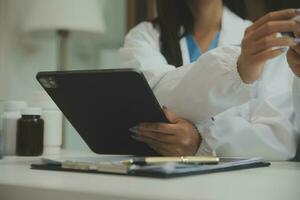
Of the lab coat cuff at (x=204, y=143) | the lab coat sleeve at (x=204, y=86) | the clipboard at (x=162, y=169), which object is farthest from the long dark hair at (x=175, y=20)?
the clipboard at (x=162, y=169)

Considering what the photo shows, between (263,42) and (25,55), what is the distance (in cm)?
108

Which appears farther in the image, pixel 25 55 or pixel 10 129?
pixel 25 55

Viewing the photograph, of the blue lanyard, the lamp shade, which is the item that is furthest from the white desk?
the lamp shade

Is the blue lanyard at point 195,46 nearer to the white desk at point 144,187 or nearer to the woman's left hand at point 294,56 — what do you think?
the woman's left hand at point 294,56

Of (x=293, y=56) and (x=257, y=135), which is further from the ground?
(x=293, y=56)

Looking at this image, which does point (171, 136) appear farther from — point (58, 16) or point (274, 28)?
point (58, 16)

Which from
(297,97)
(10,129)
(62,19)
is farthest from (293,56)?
(62,19)

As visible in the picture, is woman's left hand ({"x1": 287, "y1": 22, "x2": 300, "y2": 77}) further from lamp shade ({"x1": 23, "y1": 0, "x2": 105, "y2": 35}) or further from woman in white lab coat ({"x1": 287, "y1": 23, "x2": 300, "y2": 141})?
lamp shade ({"x1": 23, "y1": 0, "x2": 105, "y2": 35})

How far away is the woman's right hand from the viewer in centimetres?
73

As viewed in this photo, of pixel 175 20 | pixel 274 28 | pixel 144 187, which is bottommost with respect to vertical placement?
pixel 144 187

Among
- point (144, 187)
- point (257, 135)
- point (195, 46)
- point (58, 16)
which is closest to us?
point (144, 187)

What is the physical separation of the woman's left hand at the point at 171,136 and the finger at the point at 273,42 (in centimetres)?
20

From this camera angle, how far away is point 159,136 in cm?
82

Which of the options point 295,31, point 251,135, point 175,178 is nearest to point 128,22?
point 251,135
